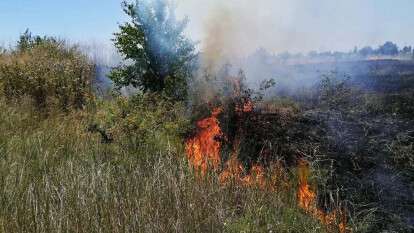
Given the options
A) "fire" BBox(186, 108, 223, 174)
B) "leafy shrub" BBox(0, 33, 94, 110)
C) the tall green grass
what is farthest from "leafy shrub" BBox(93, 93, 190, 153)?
"leafy shrub" BBox(0, 33, 94, 110)

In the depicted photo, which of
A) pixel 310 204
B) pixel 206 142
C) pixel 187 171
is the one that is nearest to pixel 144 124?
pixel 206 142

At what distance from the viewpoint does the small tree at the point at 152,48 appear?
369 inches

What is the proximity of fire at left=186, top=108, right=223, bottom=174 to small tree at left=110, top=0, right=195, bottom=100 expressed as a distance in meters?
1.57

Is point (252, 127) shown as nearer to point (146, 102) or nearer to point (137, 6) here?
point (146, 102)

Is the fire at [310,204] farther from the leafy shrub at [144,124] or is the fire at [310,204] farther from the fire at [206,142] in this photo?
the leafy shrub at [144,124]

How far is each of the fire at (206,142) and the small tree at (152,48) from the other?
1.57 meters

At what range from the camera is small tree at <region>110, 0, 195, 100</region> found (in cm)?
938

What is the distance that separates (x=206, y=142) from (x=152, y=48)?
288 centimetres

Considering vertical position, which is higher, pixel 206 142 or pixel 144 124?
pixel 144 124

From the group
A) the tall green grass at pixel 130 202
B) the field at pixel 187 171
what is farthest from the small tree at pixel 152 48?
the tall green grass at pixel 130 202

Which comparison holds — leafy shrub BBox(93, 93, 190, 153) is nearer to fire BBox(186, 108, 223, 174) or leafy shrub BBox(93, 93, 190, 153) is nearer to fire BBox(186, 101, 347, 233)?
fire BBox(186, 108, 223, 174)

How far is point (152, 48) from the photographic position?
373 inches

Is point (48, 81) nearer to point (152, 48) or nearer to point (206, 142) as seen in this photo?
point (152, 48)

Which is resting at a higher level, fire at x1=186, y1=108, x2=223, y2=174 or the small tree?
the small tree
